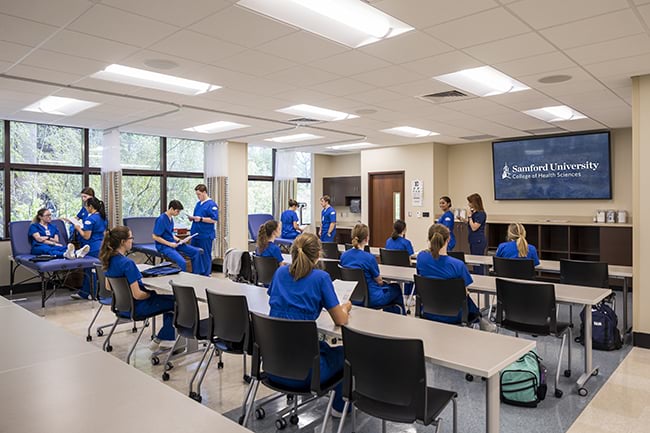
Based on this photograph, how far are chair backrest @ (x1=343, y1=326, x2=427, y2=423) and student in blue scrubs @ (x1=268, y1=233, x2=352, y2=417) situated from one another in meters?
0.33

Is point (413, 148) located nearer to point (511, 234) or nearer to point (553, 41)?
point (511, 234)

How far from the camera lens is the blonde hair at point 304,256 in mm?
2682

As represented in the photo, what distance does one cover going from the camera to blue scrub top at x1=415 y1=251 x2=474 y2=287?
3.78 metres

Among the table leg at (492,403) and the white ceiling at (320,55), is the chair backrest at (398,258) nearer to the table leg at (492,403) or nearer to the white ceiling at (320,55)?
the white ceiling at (320,55)

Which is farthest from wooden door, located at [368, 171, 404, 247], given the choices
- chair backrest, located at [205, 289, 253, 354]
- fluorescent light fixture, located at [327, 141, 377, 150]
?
chair backrest, located at [205, 289, 253, 354]

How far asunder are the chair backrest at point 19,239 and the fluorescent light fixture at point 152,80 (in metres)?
3.49

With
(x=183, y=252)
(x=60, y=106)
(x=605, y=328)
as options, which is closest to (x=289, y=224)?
(x=183, y=252)

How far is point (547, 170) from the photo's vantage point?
28.2 ft

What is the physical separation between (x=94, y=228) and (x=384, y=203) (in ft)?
19.7

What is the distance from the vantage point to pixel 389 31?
347 cm

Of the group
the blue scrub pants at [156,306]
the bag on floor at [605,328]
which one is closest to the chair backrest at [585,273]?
the bag on floor at [605,328]

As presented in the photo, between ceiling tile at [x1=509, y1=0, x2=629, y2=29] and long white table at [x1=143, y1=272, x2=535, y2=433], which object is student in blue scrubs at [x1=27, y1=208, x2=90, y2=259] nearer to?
long white table at [x1=143, y1=272, x2=535, y2=433]

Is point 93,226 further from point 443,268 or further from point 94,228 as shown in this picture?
point 443,268

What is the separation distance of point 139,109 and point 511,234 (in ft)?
16.4
